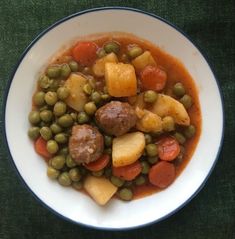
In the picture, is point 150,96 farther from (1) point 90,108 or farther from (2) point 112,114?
(1) point 90,108

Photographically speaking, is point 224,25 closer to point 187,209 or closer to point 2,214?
point 187,209

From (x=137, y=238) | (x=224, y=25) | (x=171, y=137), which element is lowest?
(x=137, y=238)

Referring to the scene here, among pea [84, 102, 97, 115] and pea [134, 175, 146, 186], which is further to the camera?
pea [134, 175, 146, 186]

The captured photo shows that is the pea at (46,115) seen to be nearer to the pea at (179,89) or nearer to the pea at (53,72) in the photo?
the pea at (53,72)

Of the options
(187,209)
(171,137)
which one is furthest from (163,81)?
(187,209)

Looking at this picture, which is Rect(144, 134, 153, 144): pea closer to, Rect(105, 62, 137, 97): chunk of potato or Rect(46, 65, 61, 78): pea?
Rect(105, 62, 137, 97): chunk of potato

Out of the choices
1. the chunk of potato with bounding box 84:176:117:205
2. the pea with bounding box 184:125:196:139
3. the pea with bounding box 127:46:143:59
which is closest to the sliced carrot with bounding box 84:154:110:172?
the chunk of potato with bounding box 84:176:117:205
